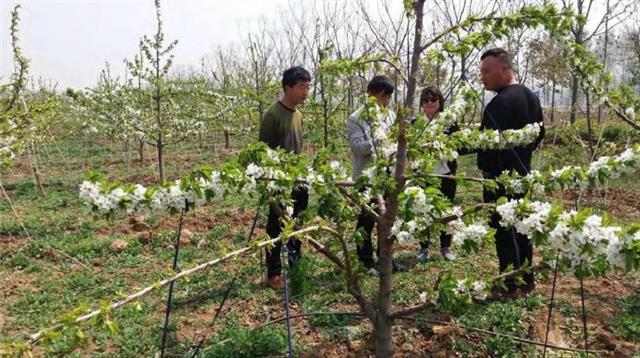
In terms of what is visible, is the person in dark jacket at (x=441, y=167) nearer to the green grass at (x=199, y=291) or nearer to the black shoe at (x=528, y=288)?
the green grass at (x=199, y=291)

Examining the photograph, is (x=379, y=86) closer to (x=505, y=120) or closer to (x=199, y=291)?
(x=505, y=120)

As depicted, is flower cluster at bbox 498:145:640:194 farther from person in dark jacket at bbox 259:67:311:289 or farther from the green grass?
person in dark jacket at bbox 259:67:311:289

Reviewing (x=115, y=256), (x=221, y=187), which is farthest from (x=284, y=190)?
(x=115, y=256)

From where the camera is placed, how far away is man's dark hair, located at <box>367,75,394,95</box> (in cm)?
427

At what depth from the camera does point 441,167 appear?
488 cm

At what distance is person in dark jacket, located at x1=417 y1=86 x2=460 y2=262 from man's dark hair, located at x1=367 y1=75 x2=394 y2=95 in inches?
15.1

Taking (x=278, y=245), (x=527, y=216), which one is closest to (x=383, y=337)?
(x=527, y=216)

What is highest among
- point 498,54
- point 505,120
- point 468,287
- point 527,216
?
point 498,54

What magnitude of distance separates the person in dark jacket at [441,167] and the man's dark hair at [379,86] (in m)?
0.38

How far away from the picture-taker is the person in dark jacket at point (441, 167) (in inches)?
184

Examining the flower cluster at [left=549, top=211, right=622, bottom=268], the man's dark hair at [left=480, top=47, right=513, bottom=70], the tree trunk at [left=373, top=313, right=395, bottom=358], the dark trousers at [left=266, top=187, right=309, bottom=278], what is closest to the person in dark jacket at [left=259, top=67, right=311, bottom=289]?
the dark trousers at [left=266, top=187, right=309, bottom=278]

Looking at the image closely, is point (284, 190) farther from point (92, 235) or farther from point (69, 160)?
point (69, 160)

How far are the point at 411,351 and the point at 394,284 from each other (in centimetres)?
118

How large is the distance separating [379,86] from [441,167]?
1138mm
